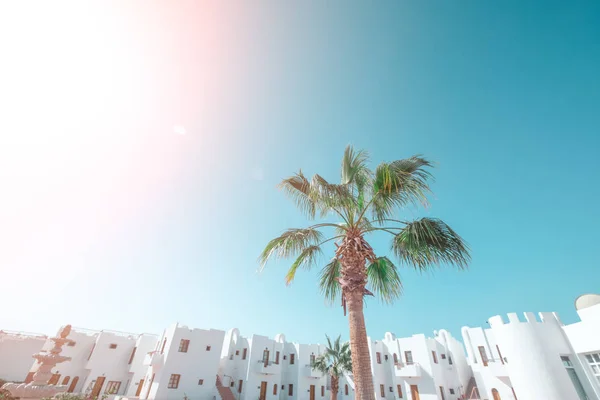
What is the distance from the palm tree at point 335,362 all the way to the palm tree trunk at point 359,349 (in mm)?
24168

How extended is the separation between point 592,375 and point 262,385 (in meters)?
27.9

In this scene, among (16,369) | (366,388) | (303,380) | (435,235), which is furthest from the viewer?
(303,380)

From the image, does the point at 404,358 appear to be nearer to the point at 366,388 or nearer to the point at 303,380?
the point at 303,380

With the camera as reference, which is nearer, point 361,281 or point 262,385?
point 361,281

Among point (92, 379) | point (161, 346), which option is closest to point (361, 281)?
point (161, 346)

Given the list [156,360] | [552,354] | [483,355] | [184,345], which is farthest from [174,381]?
[483,355]

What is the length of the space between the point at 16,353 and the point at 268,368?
2237 centimetres

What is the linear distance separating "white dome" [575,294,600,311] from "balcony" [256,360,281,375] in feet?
89.3

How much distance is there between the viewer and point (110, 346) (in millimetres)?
28125

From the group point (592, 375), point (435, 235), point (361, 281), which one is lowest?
Answer: point (592, 375)

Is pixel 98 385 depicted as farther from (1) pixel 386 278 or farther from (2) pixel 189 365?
(1) pixel 386 278

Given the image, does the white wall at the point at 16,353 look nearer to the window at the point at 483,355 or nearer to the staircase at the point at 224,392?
the staircase at the point at 224,392

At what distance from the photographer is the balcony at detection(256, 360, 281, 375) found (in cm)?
3009

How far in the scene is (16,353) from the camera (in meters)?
23.5
